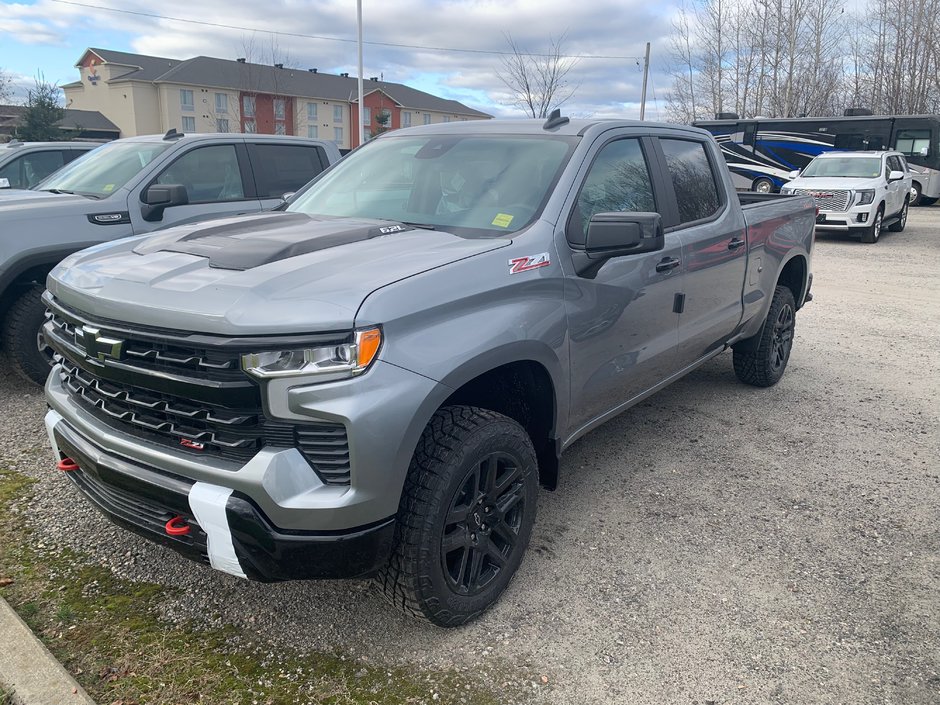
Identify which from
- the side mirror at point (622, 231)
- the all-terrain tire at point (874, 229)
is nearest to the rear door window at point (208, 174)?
the side mirror at point (622, 231)

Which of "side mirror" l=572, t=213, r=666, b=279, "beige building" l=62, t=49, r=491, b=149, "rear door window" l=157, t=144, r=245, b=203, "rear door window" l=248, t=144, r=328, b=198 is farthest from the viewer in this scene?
A: "beige building" l=62, t=49, r=491, b=149

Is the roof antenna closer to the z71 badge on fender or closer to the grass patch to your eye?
the z71 badge on fender

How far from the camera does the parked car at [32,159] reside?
8.77 m

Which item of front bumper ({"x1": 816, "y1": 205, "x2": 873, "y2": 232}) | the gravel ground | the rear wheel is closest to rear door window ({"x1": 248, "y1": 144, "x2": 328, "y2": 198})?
the gravel ground

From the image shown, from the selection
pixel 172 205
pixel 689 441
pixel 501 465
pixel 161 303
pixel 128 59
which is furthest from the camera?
pixel 128 59

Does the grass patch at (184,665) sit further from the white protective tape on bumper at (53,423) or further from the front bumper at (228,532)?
the white protective tape on bumper at (53,423)

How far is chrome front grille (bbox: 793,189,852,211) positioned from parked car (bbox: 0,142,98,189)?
13758 mm

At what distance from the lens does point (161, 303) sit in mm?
2420

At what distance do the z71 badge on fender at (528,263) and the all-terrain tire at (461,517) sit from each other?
58cm

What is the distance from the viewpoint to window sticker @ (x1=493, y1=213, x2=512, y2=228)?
10.5 feet

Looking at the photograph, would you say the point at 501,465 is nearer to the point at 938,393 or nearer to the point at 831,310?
the point at 938,393

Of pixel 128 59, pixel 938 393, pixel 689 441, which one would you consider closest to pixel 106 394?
pixel 689 441

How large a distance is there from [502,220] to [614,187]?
30.2 inches

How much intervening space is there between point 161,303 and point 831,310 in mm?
8575
